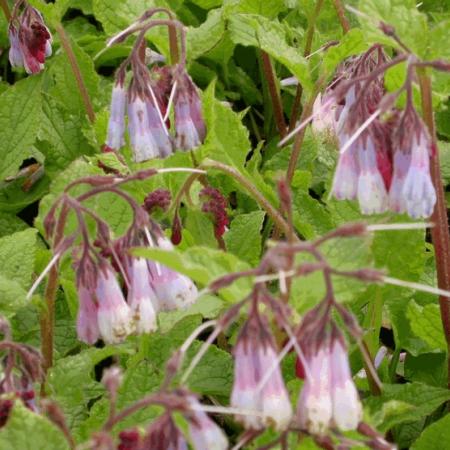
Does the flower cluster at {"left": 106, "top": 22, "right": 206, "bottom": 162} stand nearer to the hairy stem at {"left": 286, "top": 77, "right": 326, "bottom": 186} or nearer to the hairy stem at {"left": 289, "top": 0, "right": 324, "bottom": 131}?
the hairy stem at {"left": 286, "top": 77, "right": 326, "bottom": 186}

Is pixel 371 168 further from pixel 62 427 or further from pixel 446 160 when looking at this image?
pixel 446 160

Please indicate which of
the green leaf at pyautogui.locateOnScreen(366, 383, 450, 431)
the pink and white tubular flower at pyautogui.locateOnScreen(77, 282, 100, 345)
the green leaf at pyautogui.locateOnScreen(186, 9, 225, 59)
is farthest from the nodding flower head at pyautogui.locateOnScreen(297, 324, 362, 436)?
the green leaf at pyautogui.locateOnScreen(186, 9, 225, 59)

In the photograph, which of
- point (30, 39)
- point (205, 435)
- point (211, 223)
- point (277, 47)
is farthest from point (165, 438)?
point (30, 39)

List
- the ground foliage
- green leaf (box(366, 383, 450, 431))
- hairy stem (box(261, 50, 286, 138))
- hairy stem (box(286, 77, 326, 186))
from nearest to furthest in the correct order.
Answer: the ground foliage, green leaf (box(366, 383, 450, 431)), hairy stem (box(286, 77, 326, 186)), hairy stem (box(261, 50, 286, 138))

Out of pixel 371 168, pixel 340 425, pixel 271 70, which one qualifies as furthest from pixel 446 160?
pixel 340 425

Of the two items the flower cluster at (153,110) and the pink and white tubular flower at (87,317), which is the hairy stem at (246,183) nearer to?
the flower cluster at (153,110)

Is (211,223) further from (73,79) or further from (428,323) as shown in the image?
(73,79)
